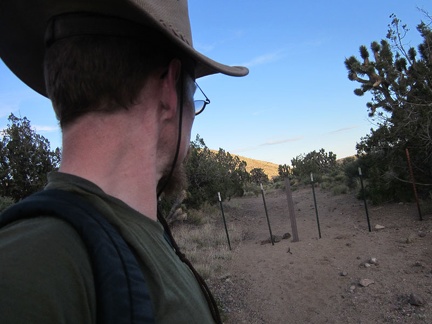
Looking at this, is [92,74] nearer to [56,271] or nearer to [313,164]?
[56,271]

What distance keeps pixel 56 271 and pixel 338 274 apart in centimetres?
646

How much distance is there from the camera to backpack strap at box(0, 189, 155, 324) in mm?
596

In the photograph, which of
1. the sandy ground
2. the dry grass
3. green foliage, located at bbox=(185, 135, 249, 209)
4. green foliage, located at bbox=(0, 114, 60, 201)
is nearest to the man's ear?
the sandy ground

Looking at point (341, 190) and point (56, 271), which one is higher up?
point (56, 271)

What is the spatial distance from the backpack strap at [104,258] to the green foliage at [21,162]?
988 centimetres

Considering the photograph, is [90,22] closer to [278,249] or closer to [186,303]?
[186,303]

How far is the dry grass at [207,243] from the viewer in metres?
7.39

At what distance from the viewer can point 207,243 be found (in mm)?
9703

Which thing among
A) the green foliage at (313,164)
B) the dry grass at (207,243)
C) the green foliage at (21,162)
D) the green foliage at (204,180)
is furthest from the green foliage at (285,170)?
the green foliage at (21,162)

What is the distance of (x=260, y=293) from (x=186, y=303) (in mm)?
5548

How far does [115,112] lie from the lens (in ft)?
3.04

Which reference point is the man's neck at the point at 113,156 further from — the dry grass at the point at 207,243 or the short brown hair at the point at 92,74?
the dry grass at the point at 207,243

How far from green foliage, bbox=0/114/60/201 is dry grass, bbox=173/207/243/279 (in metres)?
4.28

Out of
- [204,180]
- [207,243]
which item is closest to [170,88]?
[207,243]
